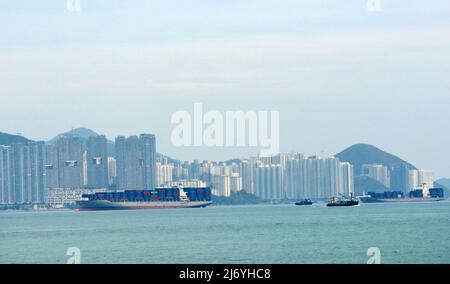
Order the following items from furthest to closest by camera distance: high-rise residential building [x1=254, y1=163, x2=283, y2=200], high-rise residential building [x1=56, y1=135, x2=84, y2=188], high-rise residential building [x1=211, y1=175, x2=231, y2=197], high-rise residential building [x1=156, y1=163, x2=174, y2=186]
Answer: high-rise residential building [x1=56, y1=135, x2=84, y2=188] → high-rise residential building [x1=156, y1=163, x2=174, y2=186] → high-rise residential building [x1=211, y1=175, x2=231, y2=197] → high-rise residential building [x1=254, y1=163, x2=283, y2=200]

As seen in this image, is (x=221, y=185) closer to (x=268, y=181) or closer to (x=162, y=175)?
(x=162, y=175)

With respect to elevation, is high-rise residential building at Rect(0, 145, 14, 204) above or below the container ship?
above

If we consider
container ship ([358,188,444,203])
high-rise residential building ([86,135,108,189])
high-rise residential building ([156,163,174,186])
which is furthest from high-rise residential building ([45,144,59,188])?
container ship ([358,188,444,203])

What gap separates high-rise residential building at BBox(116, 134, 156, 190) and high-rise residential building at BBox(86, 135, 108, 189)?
3.70ft

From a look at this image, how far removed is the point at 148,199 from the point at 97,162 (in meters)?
5.45

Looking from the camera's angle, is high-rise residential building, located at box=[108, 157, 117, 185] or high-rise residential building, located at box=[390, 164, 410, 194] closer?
high-rise residential building, located at box=[390, 164, 410, 194]

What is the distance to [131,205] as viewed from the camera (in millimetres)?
76625

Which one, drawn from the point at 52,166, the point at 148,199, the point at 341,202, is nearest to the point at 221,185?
the point at 148,199

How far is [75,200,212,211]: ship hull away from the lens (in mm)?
76625

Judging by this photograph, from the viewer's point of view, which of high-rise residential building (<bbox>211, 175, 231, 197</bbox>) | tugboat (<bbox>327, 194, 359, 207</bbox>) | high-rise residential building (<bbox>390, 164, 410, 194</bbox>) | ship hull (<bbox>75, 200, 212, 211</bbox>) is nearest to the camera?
tugboat (<bbox>327, 194, 359, 207</bbox>)

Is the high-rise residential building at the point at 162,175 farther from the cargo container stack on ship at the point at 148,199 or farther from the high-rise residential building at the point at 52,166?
the high-rise residential building at the point at 52,166

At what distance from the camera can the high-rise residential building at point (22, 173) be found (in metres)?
80.6

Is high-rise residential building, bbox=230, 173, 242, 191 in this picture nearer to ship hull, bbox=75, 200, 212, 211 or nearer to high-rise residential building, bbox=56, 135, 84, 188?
ship hull, bbox=75, 200, 212, 211
